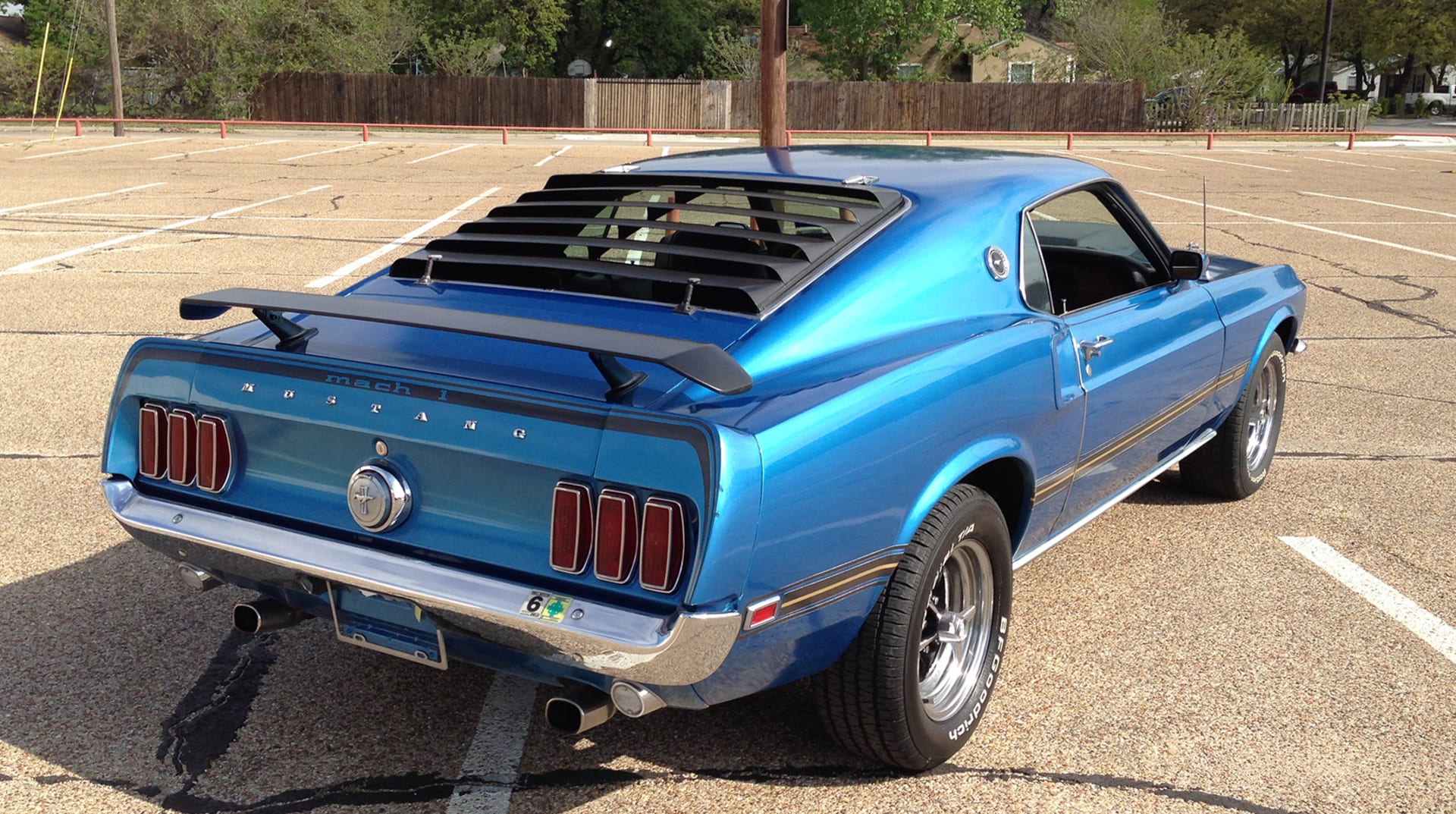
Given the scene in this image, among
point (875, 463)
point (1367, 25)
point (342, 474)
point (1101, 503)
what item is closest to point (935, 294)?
point (875, 463)

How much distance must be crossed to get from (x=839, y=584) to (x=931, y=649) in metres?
0.64

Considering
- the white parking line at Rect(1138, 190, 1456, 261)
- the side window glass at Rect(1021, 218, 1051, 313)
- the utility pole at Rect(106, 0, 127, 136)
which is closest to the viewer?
the side window glass at Rect(1021, 218, 1051, 313)

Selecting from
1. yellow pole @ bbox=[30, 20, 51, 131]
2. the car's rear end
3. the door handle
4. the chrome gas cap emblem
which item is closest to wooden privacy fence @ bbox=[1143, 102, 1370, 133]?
yellow pole @ bbox=[30, 20, 51, 131]

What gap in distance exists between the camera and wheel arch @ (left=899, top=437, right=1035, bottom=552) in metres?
2.98

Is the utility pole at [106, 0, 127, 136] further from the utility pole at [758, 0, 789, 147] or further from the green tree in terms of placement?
the green tree

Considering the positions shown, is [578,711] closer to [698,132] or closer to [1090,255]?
[1090,255]

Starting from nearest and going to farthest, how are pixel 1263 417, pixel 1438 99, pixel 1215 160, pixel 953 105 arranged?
1. pixel 1263 417
2. pixel 1215 160
3. pixel 953 105
4. pixel 1438 99

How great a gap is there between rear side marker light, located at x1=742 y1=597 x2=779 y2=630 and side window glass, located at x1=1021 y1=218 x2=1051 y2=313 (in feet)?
4.89

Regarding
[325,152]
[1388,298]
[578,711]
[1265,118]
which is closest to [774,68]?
[1388,298]

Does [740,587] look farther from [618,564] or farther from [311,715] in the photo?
[311,715]

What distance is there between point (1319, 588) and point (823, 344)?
2.29m

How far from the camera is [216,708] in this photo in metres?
3.43

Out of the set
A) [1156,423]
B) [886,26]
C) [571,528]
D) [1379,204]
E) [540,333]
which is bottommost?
[1156,423]

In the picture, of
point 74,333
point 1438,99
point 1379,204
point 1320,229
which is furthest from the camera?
point 1438,99
